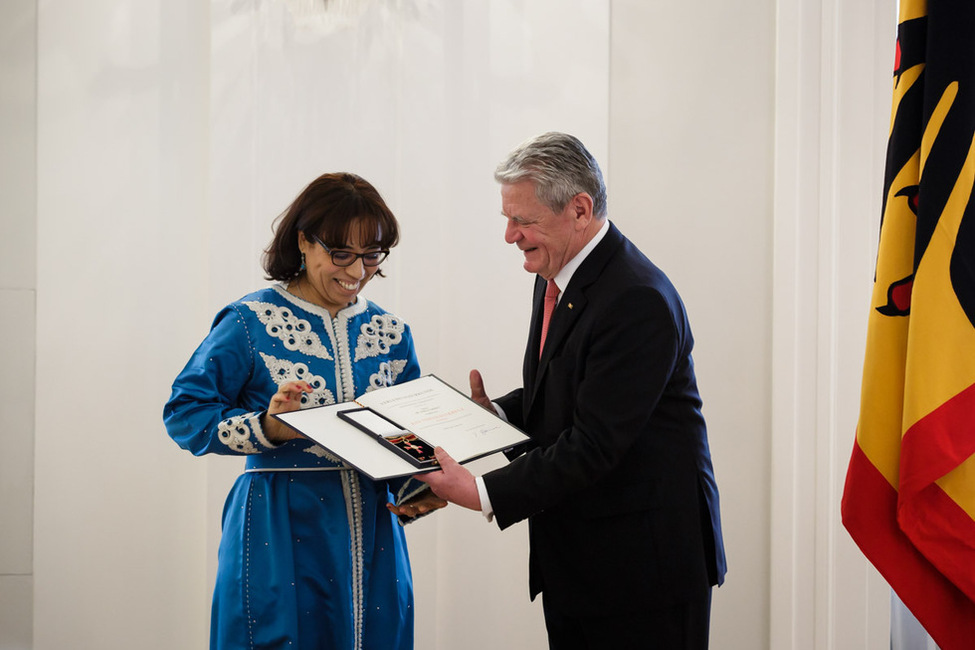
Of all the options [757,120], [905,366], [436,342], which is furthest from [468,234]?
[905,366]

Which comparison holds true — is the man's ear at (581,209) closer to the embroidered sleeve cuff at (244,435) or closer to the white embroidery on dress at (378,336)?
the white embroidery on dress at (378,336)

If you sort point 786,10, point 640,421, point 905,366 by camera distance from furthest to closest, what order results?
point 786,10, point 905,366, point 640,421

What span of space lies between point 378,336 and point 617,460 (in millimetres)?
642

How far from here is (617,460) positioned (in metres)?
1.69

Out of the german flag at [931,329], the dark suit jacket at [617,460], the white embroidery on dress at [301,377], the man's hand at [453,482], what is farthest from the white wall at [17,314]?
the german flag at [931,329]

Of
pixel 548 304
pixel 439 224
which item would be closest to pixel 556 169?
pixel 548 304

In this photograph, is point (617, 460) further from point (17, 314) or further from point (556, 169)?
point (17, 314)

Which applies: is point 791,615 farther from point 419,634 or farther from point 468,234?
point 468,234

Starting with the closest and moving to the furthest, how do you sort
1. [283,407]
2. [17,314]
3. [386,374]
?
Answer: [283,407] < [386,374] < [17,314]

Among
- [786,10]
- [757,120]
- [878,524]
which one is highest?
[786,10]

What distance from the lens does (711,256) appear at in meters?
2.81

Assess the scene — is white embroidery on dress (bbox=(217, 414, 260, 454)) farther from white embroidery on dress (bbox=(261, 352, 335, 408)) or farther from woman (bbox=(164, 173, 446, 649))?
white embroidery on dress (bbox=(261, 352, 335, 408))

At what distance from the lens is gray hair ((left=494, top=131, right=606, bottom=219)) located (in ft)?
5.96

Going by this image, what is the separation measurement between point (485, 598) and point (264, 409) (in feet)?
4.45
